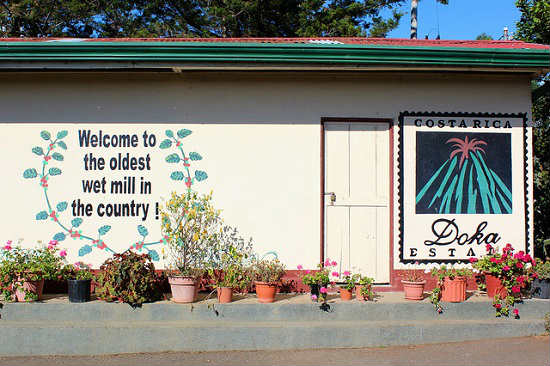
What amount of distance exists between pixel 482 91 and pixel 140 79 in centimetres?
454

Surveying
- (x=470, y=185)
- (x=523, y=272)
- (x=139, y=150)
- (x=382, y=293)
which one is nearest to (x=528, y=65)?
(x=470, y=185)

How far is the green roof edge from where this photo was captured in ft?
20.2

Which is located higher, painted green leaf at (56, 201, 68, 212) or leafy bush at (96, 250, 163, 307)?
painted green leaf at (56, 201, 68, 212)

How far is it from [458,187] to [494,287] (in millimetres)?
1340

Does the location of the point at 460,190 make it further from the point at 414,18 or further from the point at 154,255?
the point at 414,18

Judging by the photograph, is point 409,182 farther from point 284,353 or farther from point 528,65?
point 284,353

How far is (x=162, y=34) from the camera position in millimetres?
20297

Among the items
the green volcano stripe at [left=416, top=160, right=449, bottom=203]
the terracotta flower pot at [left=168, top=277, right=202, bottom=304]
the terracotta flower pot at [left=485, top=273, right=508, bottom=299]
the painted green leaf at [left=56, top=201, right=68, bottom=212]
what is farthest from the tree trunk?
the terracotta flower pot at [left=168, top=277, right=202, bottom=304]

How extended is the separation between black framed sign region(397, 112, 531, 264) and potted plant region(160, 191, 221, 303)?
2.49 m

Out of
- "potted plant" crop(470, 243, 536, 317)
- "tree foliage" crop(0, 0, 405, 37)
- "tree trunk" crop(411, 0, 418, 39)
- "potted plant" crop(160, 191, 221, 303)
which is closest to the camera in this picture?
"potted plant" crop(470, 243, 536, 317)

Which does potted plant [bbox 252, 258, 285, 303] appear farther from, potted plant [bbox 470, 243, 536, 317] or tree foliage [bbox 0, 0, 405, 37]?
tree foliage [bbox 0, 0, 405, 37]

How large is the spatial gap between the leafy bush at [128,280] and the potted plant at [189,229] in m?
0.47

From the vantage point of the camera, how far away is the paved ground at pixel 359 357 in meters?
5.32

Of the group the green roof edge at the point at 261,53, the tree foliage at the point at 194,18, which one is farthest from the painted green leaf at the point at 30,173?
the tree foliage at the point at 194,18
